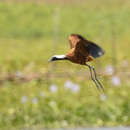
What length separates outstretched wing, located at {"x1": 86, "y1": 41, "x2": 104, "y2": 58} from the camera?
1188mm

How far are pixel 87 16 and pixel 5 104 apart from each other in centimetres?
679

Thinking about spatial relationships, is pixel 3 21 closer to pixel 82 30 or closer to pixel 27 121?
pixel 82 30

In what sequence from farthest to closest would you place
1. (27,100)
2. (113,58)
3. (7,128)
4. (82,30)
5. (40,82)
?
1. (82,30)
2. (113,58)
3. (40,82)
4. (27,100)
5. (7,128)

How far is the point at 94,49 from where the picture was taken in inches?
47.5

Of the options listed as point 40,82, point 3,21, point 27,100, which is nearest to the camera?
point 27,100

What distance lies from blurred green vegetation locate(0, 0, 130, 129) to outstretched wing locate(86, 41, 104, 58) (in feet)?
0.40

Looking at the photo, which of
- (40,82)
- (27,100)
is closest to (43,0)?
(40,82)

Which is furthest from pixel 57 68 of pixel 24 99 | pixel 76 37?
pixel 76 37

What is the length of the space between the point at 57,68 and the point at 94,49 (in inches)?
266

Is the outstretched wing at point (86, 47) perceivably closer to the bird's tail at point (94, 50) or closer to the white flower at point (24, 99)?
the bird's tail at point (94, 50)

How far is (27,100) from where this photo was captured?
5773mm

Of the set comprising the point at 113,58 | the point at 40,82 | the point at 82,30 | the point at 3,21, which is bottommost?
the point at 40,82

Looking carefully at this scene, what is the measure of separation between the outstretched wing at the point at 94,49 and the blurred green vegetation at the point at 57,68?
0.12m

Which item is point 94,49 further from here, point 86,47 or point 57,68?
point 57,68
